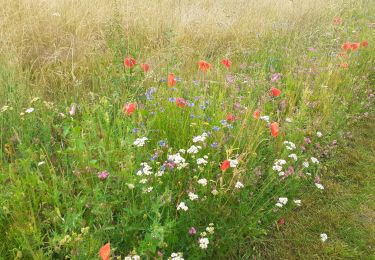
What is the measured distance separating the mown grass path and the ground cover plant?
11cm

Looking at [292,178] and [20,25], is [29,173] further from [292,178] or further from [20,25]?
[20,25]

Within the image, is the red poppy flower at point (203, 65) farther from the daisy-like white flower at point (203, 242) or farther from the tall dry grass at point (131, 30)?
the daisy-like white flower at point (203, 242)

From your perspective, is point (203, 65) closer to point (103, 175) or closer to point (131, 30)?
point (103, 175)

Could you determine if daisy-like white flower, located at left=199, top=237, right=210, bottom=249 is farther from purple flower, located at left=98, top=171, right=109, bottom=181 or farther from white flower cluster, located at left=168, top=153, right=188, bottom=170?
purple flower, located at left=98, top=171, right=109, bottom=181

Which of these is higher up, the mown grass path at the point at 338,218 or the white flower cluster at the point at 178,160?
the white flower cluster at the point at 178,160

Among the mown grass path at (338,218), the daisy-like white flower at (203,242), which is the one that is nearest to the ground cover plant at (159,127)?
the daisy-like white flower at (203,242)

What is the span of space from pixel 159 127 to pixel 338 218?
1.68m

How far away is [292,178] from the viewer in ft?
9.74

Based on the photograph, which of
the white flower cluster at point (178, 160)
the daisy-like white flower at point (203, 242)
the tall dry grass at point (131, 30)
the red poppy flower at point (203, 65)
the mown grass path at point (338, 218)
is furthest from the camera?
the tall dry grass at point (131, 30)

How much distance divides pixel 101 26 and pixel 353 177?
3.79 metres

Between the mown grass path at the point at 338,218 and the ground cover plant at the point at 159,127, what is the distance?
11 cm

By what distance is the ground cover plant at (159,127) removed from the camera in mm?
2342

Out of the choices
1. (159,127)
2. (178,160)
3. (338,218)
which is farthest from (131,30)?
(338,218)

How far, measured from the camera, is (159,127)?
10.4 ft
